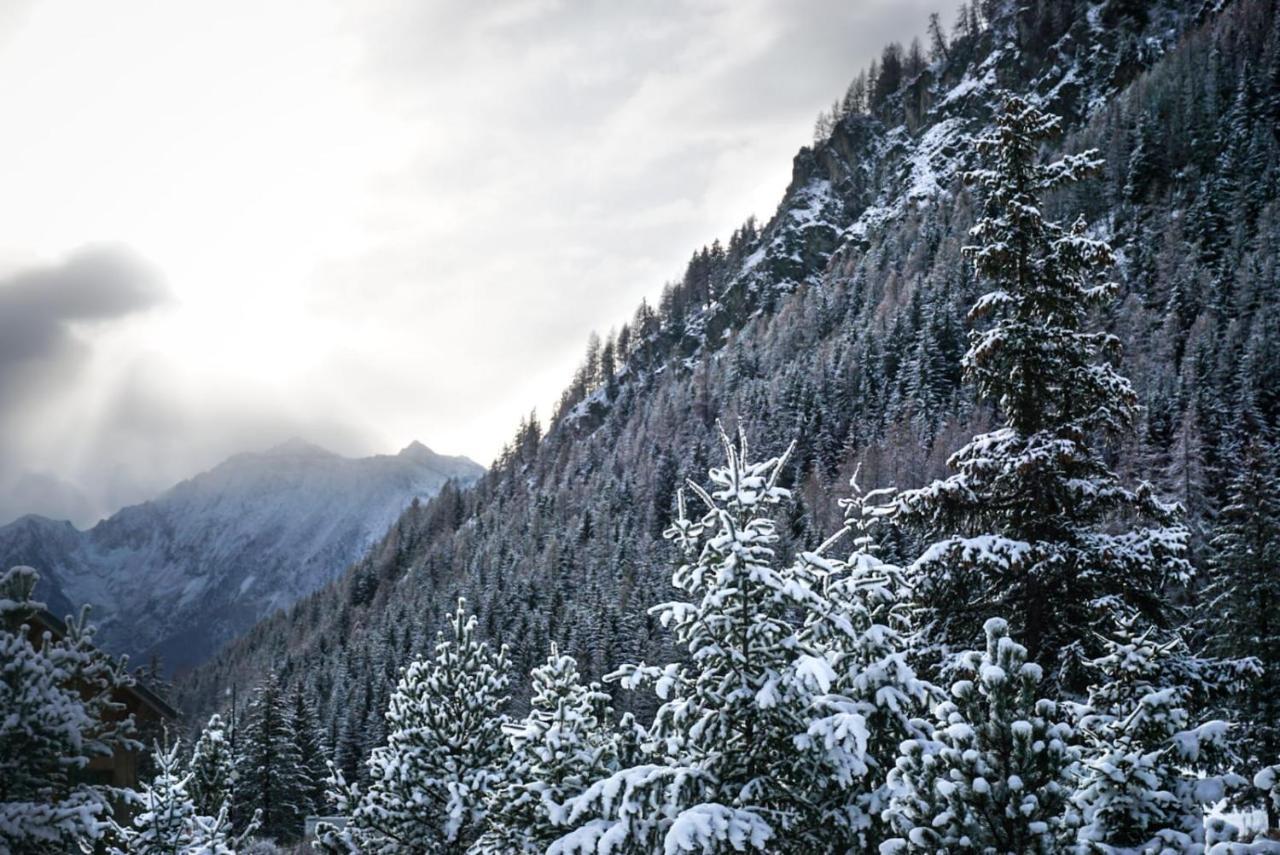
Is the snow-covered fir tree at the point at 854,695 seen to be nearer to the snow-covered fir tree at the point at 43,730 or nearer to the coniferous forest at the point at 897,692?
the coniferous forest at the point at 897,692

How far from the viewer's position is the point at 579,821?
7.81 m

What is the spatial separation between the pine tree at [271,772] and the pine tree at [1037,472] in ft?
149

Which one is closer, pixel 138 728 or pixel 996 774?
pixel 996 774

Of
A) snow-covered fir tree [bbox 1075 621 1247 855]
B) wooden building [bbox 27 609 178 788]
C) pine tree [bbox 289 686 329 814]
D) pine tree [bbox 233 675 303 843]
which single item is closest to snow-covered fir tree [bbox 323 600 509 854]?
wooden building [bbox 27 609 178 788]

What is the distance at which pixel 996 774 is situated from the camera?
5.27 meters

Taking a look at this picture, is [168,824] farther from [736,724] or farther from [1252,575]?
[1252,575]

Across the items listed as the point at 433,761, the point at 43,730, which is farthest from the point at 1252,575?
the point at 43,730

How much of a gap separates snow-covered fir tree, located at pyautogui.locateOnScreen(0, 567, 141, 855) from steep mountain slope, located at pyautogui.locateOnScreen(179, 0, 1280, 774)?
146 feet

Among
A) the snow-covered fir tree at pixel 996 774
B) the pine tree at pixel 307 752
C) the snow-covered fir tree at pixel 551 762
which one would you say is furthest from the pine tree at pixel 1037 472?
the pine tree at pixel 307 752

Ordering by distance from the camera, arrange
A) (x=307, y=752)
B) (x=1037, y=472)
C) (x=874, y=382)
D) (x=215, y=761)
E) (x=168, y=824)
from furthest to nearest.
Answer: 1. (x=874, y=382)
2. (x=307, y=752)
3. (x=215, y=761)
4. (x=168, y=824)
5. (x=1037, y=472)

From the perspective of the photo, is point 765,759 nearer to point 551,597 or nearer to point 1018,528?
point 1018,528

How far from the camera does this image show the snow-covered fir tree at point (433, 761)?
52.6 feet

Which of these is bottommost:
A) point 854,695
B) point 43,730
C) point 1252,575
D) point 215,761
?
point 215,761

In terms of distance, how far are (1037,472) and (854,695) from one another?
4203 mm
